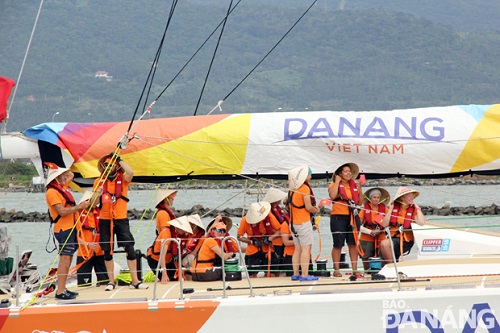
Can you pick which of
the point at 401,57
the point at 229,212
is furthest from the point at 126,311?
the point at 401,57

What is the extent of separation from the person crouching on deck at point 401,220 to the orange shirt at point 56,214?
3.21 m

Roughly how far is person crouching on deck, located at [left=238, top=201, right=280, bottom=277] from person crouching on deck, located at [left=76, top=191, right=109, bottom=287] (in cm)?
150

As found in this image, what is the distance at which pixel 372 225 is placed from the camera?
10469mm

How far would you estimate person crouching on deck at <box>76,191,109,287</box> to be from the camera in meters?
9.99

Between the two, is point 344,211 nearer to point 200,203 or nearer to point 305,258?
point 305,258

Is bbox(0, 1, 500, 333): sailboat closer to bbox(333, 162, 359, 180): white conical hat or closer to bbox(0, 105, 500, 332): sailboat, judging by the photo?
bbox(0, 105, 500, 332): sailboat

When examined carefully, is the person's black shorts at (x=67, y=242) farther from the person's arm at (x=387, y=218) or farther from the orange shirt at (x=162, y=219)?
the person's arm at (x=387, y=218)

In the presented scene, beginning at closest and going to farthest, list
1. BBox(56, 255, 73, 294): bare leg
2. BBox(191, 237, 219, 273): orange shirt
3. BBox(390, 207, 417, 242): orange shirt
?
BBox(56, 255, 73, 294): bare leg
BBox(191, 237, 219, 273): orange shirt
BBox(390, 207, 417, 242): orange shirt

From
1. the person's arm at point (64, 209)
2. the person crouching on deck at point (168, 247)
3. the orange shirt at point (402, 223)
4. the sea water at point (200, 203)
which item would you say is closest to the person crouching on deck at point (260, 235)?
the sea water at point (200, 203)

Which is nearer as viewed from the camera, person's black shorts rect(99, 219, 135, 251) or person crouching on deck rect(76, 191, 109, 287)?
person's black shorts rect(99, 219, 135, 251)

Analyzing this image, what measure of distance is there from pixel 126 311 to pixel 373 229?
3006 mm

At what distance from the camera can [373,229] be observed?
412 inches

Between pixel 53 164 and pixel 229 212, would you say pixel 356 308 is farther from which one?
pixel 229 212

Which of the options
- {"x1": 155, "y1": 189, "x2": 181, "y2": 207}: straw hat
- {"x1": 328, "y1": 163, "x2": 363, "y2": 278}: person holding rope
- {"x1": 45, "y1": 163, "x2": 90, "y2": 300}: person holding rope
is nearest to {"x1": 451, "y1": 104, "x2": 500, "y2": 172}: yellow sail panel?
{"x1": 328, "y1": 163, "x2": 363, "y2": 278}: person holding rope
